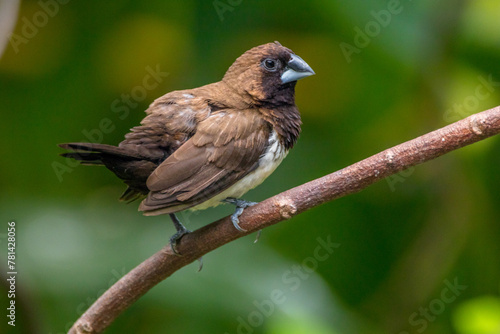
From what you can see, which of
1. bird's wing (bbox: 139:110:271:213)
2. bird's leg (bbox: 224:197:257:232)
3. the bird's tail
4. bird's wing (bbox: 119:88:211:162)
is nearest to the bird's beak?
bird's wing (bbox: 139:110:271:213)

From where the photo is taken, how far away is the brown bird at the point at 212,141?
9.04 feet

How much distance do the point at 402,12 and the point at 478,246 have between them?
61.0 inches

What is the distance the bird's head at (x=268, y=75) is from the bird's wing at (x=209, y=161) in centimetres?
13

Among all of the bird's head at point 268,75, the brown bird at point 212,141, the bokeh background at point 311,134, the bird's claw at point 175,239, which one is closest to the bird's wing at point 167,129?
the brown bird at point 212,141

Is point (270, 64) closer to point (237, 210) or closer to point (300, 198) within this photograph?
point (237, 210)

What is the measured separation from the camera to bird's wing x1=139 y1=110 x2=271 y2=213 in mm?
2736

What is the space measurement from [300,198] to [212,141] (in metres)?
0.63

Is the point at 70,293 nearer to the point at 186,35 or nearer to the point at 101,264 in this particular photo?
the point at 101,264

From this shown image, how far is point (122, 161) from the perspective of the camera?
280cm

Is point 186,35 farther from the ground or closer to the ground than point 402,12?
farther from the ground

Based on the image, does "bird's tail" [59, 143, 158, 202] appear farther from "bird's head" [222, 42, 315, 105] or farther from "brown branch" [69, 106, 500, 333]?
"bird's head" [222, 42, 315, 105]

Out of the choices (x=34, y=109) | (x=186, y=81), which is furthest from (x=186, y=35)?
(x=34, y=109)

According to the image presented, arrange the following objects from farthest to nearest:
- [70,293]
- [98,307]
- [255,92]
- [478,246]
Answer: [478,246]
[70,293]
[255,92]
[98,307]

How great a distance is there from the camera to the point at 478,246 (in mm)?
4059
